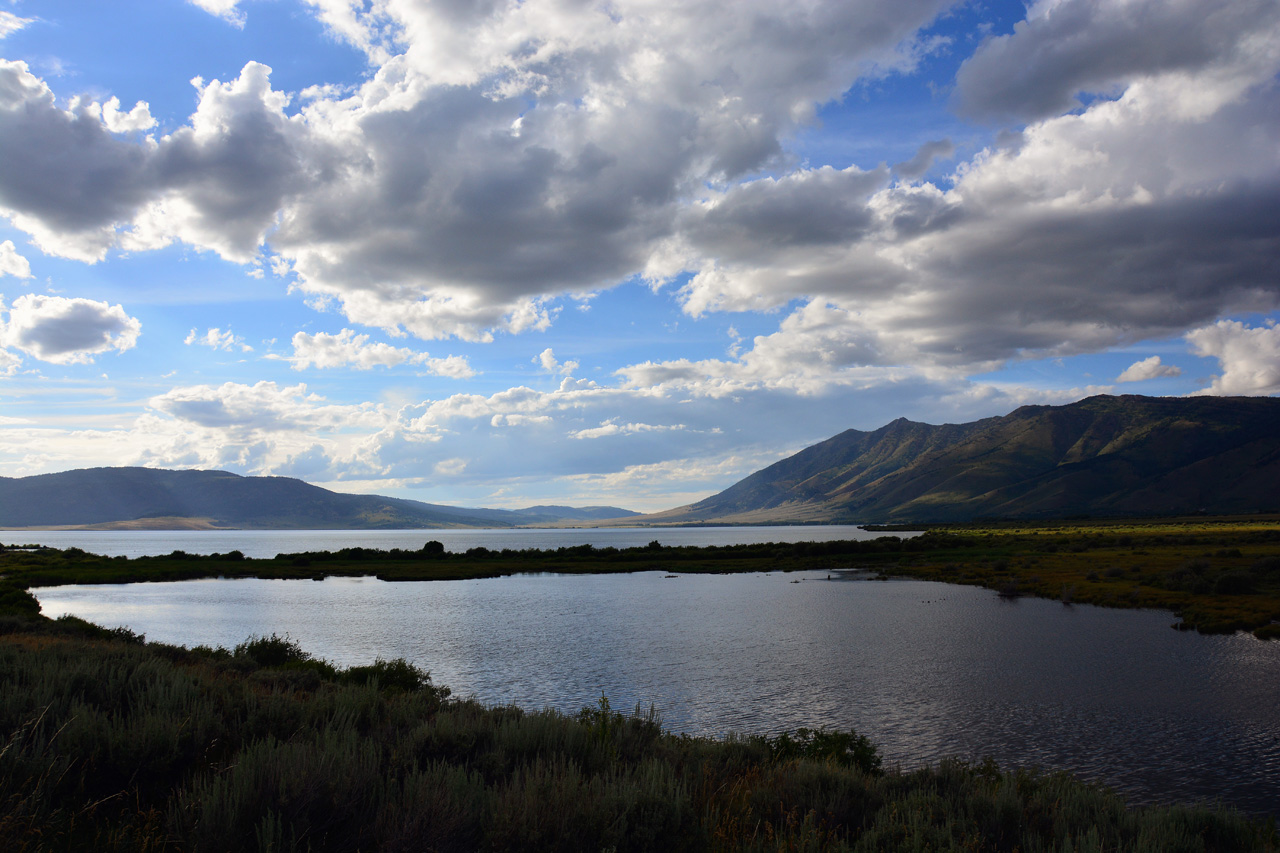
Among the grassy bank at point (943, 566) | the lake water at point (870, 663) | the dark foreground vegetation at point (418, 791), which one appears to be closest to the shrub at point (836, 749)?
the lake water at point (870, 663)

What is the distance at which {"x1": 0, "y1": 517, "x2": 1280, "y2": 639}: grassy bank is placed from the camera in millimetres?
46562

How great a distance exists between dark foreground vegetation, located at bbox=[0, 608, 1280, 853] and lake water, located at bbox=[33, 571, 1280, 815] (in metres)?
10.6

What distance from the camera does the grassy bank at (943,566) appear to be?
4656 cm

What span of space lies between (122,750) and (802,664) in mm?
28037

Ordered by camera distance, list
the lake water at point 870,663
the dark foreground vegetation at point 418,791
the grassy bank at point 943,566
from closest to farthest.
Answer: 1. the dark foreground vegetation at point 418,791
2. the lake water at point 870,663
3. the grassy bank at point 943,566

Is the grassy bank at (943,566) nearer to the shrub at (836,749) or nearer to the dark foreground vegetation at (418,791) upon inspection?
the shrub at (836,749)

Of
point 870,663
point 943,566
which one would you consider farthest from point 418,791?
point 943,566

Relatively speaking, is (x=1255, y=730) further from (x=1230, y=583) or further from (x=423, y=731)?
(x=1230, y=583)

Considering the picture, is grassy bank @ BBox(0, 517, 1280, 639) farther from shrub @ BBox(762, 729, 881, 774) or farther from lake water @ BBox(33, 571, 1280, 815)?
shrub @ BBox(762, 729, 881, 774)

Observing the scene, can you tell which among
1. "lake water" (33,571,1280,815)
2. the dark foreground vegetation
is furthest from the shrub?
the dark foreground vegetation

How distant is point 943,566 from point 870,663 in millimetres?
55165

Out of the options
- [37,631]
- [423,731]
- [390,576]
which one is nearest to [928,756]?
[423,731]

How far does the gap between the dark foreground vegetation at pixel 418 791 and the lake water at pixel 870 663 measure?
418 inches

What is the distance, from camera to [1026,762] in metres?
17.9
